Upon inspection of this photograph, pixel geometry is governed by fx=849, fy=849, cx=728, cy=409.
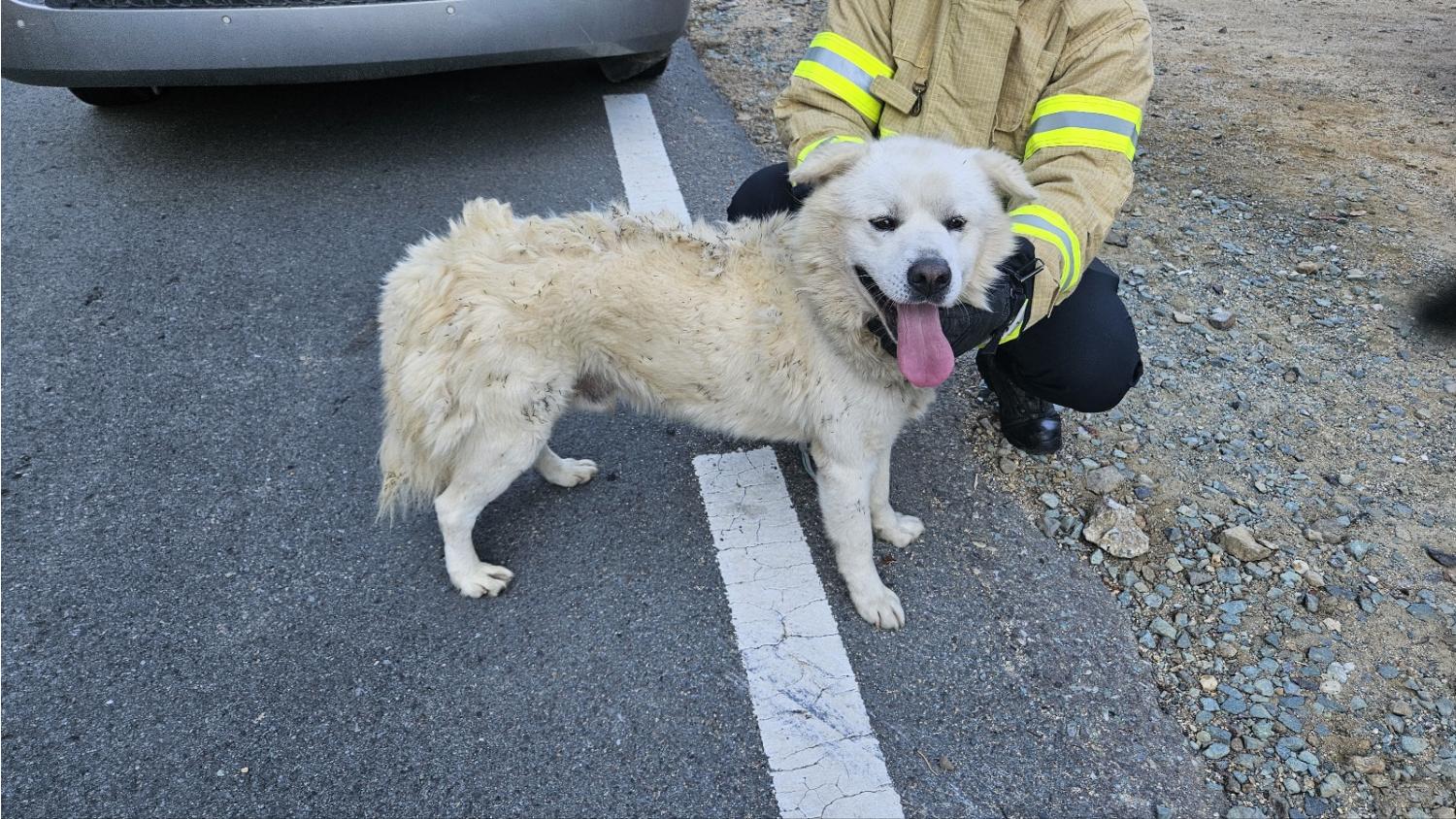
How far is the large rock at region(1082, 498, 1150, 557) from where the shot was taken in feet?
8.04

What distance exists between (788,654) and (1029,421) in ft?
3.88

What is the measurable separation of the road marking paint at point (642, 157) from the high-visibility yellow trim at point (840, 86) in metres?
0.92

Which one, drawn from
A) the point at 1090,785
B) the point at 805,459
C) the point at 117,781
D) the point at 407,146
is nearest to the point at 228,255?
the point at 407,146

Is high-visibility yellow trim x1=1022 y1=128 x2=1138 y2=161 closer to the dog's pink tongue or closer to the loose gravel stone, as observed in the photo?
the dog's pink tongue

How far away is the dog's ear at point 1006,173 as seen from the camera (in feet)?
6.83

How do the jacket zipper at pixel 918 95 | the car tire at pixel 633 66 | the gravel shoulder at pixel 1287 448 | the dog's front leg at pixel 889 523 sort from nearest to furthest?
1. the gravel shoulder at pixel 1287 448
2. the dog's front leg at pixel 889 523
3. the jacket zipper at pixel 918 95
4. the car tire at pixel 633 66

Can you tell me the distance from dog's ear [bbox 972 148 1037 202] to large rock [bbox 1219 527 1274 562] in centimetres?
118

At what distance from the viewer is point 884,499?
8.36ft

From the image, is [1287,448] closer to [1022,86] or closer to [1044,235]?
[1044,235]

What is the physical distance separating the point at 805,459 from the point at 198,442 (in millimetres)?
1992

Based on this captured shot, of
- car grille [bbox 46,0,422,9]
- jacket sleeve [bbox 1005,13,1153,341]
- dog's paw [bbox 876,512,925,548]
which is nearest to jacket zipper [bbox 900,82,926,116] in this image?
jacket sleeve [bbox 1005,13,1153,341]

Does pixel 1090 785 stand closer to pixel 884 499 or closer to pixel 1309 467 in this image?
pixel 884 499

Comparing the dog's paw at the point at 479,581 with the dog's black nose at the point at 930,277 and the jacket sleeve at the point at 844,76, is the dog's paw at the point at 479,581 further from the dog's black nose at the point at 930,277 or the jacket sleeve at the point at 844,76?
the jacket sleeve at the point at 844,76

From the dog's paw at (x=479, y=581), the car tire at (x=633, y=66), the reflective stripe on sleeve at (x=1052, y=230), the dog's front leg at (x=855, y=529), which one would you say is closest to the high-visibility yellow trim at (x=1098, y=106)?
the reflective stripe on sleeve at (x=1052, y=230)
